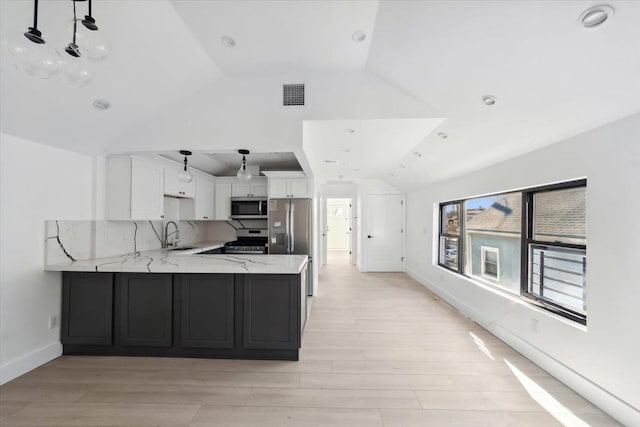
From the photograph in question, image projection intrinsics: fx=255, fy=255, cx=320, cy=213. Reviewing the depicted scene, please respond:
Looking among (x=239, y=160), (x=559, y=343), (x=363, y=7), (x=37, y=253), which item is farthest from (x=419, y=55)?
(x=37, y=253)

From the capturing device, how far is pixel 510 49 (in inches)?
64.2

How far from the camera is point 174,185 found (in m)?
3.84

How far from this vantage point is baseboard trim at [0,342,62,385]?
7.04 feet

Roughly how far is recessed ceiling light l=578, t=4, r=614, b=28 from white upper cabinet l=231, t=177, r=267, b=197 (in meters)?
4.38

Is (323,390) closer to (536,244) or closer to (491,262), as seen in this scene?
(536,244)

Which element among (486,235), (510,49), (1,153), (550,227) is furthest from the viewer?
(486,235)

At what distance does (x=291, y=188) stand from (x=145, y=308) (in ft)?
9.07

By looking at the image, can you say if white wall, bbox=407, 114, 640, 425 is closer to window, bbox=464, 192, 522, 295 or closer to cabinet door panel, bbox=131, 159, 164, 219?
window, bbox=464, 192, 522, 295

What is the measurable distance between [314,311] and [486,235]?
2703mm

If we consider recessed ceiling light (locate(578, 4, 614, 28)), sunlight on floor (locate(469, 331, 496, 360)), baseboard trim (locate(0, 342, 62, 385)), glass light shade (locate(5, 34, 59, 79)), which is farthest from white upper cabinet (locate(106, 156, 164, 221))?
sunlight on floor (locate(469, 331, 496, 360))

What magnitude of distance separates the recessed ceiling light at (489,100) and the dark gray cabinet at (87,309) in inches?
152

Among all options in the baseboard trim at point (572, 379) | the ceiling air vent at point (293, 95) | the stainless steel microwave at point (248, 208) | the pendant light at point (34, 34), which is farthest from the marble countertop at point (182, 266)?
the baseboard trim at point (572, 379)

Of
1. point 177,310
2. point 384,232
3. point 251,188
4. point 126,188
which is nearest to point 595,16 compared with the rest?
point 177,310

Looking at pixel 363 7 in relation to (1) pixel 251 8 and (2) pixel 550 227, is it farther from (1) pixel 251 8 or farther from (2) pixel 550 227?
(2) pixel 550 227
